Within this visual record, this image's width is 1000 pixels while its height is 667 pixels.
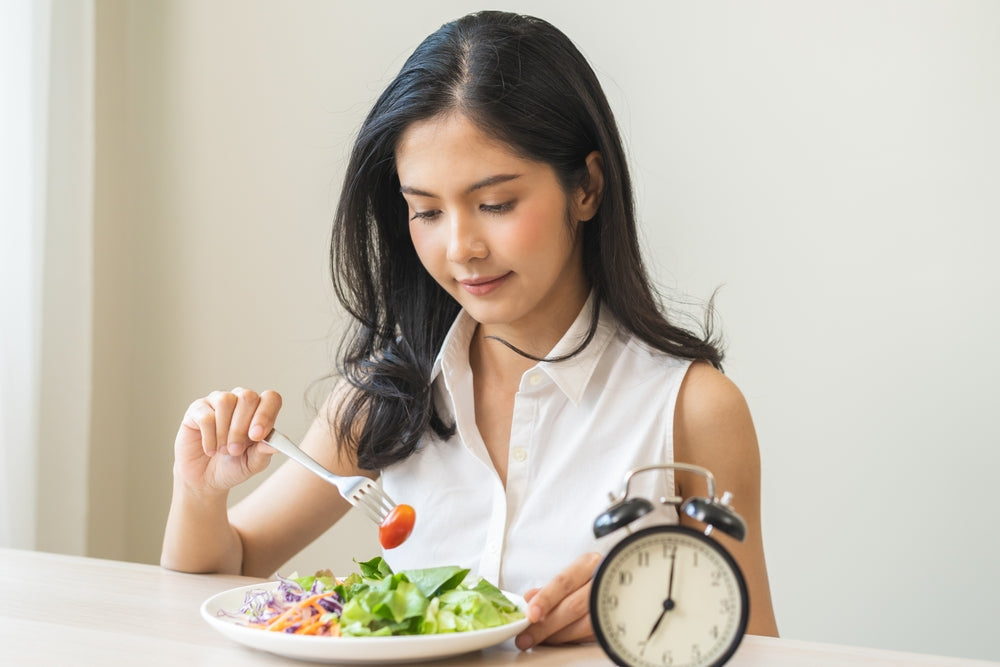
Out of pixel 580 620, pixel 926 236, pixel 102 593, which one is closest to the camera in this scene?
pixel 580 620

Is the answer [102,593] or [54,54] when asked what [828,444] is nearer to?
[102,593]

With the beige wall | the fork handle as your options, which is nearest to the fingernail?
the fork handle

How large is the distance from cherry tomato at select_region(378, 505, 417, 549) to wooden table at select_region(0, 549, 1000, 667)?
0.58 ft

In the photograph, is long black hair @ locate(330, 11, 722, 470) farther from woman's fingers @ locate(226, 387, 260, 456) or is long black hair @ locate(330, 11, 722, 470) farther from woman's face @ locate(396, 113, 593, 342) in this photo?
woman's fingers @ locate(226, 387, 260, 456)

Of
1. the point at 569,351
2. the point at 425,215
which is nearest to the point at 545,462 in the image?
the point at 569,351

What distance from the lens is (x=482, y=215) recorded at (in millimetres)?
1300

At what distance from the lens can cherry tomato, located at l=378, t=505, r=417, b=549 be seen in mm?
1128

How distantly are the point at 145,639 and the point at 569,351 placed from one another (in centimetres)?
67

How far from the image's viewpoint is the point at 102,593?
124 centimetres

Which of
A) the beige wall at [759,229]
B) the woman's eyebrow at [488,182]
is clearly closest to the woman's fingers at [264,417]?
the woman's eyebrow at [488,182]

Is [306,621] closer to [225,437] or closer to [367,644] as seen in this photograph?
[367,644]

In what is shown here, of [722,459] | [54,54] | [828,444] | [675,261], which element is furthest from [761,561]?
[54,54]

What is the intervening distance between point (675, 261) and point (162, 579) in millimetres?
1405

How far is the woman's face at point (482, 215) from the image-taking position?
1289 mm
